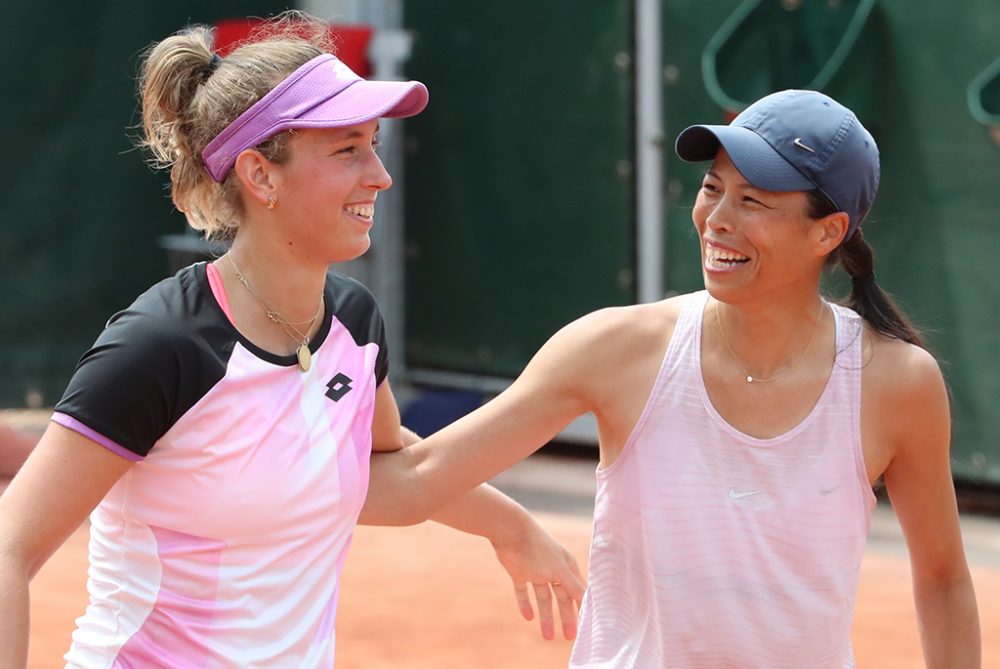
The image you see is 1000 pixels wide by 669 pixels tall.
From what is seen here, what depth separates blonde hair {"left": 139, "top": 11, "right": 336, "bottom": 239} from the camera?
237 centimetres

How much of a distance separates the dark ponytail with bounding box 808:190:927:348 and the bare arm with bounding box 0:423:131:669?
1.20 meters

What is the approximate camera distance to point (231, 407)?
7.22 feet

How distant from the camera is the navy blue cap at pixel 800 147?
2396 millimetres

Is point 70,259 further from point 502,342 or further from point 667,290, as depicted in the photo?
point 667,290

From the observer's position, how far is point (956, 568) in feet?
8.43

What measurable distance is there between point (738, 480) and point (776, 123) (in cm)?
55

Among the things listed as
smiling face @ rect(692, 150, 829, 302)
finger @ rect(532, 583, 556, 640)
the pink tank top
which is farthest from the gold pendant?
finger @ rect(532, 583, 556, 640)

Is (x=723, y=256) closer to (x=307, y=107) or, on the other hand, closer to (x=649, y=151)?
(x=307, y=107)

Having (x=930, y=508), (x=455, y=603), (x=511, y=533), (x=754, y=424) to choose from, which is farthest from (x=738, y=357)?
(x=455, y=603)

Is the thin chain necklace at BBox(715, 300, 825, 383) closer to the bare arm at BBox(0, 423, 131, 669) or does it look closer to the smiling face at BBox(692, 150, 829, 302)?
the smiling face at BBox(692, 150, 829, 302)

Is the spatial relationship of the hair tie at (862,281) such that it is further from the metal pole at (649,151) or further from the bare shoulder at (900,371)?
the metal pole at (649,151)

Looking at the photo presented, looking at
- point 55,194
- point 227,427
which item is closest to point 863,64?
point 55,194

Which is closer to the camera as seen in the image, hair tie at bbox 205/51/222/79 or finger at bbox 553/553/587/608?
hair tie at bbox 205/51/222/79

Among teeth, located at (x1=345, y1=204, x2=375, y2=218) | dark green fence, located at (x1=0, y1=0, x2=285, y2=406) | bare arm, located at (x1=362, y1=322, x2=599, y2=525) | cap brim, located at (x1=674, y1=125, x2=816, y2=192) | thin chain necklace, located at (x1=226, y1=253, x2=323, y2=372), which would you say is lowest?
dark green fence, located at (x1=0, y1=0, x2=285, y2=406)
